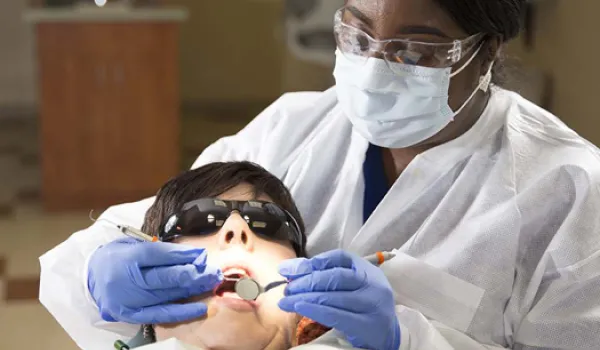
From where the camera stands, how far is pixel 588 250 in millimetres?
1440

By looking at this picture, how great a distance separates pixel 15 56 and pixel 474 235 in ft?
16.1

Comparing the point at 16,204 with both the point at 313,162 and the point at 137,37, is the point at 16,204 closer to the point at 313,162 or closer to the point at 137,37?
the point at 137,37

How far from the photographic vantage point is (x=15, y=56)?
581 cm

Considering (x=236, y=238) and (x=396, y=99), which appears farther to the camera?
(x=396, y=99)

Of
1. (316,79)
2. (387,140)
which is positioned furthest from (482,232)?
(316,79)

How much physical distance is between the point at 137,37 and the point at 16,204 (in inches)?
40.4

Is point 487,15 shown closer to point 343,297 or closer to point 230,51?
point 343,297

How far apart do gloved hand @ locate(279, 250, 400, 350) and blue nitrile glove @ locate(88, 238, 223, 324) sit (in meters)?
0.13

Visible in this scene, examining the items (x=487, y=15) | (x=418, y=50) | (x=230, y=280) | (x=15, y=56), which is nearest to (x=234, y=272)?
→ (x=230, y=280)

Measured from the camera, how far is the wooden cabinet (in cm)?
404

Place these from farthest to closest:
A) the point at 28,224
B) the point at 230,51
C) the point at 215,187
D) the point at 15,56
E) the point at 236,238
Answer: the point at 230,51 → the point at 15,56 → the point at 28,224 → the point at 215,187 → the point at 236,238

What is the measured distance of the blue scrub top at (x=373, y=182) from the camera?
1696mm

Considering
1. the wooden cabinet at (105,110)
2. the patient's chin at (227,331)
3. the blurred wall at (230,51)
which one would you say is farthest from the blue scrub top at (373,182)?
the blurred wall at (230,51)

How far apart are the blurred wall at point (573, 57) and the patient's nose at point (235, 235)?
2612 mm
